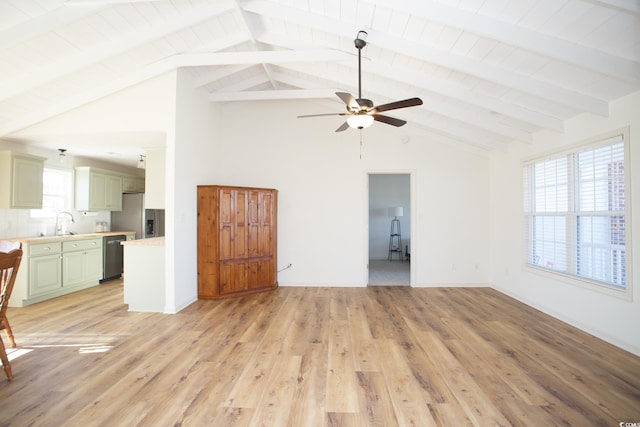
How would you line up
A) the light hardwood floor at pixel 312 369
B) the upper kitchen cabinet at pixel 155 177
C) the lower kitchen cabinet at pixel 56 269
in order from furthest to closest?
the upper kitchen cabinet at pixel 155 177 < the lower kitchen cabinet at pixel 56 269 < the light hardwood floor at pixel 312 369

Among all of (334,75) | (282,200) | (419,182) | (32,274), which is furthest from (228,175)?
(419,182)

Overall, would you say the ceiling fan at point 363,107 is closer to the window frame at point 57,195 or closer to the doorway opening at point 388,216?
the window frame at point 57,195

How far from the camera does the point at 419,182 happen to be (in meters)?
5.30

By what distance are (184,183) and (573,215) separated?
5.07 meters

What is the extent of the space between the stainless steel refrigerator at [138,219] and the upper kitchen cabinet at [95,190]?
0.71 feet

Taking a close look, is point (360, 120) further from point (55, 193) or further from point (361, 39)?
point (55, 193)

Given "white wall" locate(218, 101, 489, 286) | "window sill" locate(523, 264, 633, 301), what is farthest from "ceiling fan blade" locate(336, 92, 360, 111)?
"window sill" locate(523, 264, 633, 301)

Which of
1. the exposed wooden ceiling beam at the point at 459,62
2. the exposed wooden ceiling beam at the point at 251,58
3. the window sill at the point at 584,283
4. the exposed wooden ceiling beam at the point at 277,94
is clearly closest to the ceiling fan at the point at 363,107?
the exposed wooden ceiling beam at the point at 459,62

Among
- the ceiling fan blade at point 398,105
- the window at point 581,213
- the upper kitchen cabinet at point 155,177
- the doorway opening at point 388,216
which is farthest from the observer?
the doorway opening at point 388,216

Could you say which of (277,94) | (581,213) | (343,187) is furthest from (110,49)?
(581,213)

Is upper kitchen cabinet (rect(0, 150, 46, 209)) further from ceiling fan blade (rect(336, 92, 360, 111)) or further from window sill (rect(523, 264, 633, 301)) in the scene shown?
window sill (rect(523, 264, 633, 301))

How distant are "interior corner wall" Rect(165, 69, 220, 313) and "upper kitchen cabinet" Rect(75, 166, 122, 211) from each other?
260 cm

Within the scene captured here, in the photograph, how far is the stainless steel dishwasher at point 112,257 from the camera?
211 inches

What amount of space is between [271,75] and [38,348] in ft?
14.9
